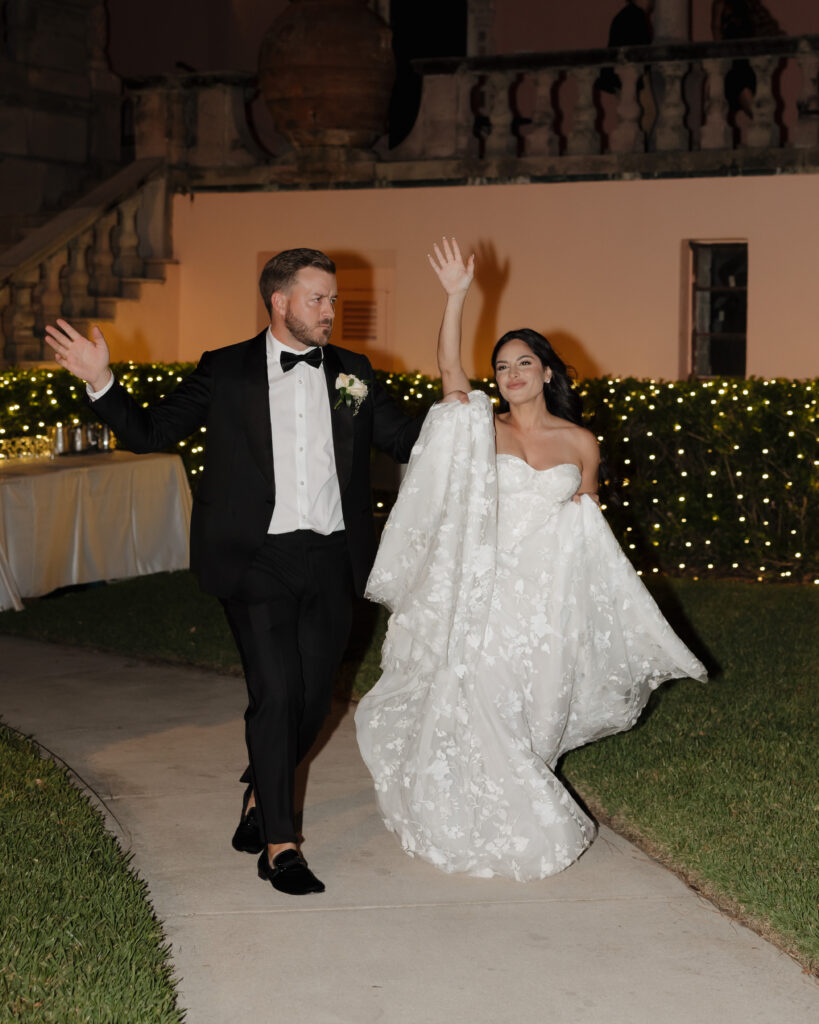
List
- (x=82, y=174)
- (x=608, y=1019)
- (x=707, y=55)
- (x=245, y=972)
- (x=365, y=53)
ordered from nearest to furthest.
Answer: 1. (x=608, y=1019)
2. (x=245, y=972)
3. (x=707, y=55)
4. (x=365, y=53)
5. (x=82, y=174)

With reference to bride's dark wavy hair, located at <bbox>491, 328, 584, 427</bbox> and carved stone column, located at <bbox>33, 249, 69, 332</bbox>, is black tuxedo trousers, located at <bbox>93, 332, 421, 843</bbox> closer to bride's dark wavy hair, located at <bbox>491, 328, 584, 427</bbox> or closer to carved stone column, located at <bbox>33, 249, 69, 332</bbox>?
bride's dark wavy hair, located at <bbox>491, 328, 584, 427</bbox>

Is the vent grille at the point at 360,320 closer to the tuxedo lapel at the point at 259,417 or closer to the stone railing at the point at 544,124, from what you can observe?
the stone railing at the point at 544,124

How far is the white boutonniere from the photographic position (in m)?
5.18

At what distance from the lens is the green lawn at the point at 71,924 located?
3949mm

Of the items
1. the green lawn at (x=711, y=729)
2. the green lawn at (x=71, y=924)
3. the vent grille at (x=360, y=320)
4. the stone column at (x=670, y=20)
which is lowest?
the green lawn at (x=71, y=924)

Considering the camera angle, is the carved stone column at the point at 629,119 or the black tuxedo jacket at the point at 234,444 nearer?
the black tuxedo jacket at the point at 234,444

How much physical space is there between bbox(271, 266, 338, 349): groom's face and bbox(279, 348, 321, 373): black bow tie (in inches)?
2.7

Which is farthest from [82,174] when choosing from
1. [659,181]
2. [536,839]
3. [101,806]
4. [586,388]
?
[536,839]

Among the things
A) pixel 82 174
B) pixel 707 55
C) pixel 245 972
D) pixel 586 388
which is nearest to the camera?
pixel 245 972

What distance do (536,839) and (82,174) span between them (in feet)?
44.2

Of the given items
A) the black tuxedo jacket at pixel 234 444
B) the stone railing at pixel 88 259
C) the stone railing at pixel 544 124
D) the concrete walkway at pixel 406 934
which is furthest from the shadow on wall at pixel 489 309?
the black tuxedo jacket at pixel 234 444

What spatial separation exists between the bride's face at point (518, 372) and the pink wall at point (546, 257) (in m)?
8.10

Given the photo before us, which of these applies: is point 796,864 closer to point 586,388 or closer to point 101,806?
point 101,806

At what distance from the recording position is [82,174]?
16.8 metres
